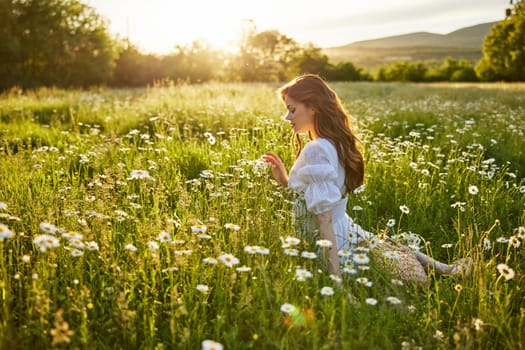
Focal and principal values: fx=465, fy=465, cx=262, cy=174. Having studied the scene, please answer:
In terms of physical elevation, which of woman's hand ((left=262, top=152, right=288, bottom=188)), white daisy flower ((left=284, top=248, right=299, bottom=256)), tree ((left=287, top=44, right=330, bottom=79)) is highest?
tree ((left=287, top=44, right=330, bottom=79))

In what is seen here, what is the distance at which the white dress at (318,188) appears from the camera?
127 inches

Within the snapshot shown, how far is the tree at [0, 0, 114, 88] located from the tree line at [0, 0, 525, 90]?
0.06m

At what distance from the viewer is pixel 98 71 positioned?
3369 centimetres

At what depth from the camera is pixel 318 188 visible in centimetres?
325

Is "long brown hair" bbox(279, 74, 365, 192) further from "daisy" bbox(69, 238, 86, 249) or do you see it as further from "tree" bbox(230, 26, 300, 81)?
"tree" bbox(230, 26, 300, 81)

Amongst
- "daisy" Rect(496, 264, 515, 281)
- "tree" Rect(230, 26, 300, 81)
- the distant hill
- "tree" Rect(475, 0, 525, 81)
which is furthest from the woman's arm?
the distant hill

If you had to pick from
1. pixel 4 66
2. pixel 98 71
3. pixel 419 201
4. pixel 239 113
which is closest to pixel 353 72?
pixel 98 71

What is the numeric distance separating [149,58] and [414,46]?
12083 cm

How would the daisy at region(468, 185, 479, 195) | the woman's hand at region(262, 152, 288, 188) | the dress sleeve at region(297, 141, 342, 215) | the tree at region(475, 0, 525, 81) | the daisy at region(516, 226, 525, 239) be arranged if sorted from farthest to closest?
the tree at region(475, 0, 525, 81)
the daisy at region(468, 185, 479, 195)
the woman's hand at region(262, 152, 288, 188)
the dress sleeve at region(297, 141, 342, 215)
the daisy at region(516, 226, 525, 239)

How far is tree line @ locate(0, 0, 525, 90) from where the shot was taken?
30.3m

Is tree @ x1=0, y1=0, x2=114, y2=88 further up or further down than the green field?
further up

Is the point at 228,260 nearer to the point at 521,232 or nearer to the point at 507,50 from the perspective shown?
the point at 521,232

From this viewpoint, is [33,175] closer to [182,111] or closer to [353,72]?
[182,111]

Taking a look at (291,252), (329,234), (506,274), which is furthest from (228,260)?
(506,274)
